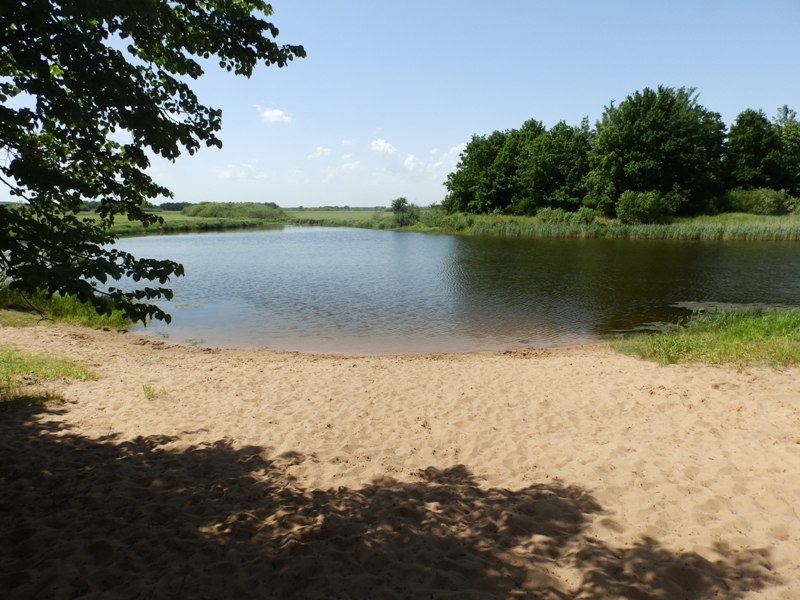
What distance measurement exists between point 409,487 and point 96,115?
4.53 metres

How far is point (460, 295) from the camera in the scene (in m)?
22.2

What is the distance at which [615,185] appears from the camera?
57.4 metres

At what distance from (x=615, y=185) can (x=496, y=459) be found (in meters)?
58.1

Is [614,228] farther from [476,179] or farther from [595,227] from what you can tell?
[476,179]

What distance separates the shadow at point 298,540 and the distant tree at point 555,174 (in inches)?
2463

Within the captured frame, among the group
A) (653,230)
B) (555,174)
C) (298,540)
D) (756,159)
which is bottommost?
(298,540)

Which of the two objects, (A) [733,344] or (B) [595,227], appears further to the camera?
(B) [595,227]

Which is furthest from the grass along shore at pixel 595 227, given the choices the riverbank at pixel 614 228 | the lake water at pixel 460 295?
the lake water at pixel 460 295

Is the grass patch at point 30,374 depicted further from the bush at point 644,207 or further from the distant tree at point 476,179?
the distant tree at point 476,179

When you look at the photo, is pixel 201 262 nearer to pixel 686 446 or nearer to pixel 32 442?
pixel 32 442

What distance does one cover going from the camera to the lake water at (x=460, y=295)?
1562 cm

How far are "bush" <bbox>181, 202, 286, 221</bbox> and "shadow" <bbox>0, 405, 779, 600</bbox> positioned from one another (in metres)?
112

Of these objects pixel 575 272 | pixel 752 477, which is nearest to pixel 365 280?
pixel 575 272

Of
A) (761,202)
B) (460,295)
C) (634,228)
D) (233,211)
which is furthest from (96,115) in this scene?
(233,211)
